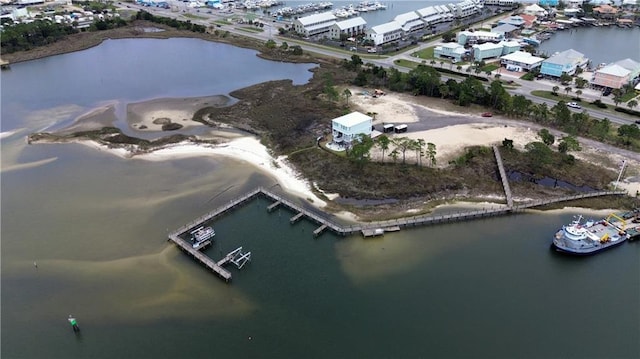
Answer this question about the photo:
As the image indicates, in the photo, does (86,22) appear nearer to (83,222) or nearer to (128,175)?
(128,175)

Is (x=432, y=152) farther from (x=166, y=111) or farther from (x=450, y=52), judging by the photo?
(x=450, y=52)

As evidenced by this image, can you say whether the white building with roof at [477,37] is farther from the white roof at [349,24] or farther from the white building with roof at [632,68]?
the white building with roof at [632,68]

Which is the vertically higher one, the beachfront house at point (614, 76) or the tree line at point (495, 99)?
the beachfront house at point (614, 76)

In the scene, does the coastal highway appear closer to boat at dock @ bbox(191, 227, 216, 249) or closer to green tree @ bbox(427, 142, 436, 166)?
green tree @ bbox(427, 142, 436, 166)

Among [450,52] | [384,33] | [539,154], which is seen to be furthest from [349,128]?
[384,33]

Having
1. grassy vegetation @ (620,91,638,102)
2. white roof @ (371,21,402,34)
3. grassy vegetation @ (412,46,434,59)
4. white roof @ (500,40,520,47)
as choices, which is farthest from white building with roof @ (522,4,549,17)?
grassy vegetation @ (620,91,638,102)

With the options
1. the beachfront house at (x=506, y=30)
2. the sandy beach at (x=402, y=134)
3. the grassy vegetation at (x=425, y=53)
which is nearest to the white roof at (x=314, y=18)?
the grassy vegetation at (x=425, y=53)

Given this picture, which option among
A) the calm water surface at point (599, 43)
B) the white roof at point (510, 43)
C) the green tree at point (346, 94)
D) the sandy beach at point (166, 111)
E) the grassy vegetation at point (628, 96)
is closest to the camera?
the sandy beach at point (166, 111)

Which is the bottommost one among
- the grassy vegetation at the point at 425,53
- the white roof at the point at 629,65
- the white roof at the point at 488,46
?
the grassy vegetation at the point at 425,53
